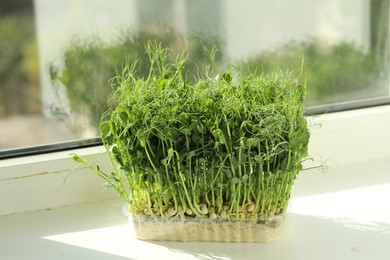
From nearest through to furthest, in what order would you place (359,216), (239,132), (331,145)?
(239,132) → (359,216) → (331,145)

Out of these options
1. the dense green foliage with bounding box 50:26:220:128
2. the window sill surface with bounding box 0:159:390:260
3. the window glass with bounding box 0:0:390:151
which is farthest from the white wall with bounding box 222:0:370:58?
the window sill surface with bounding box 0:159:390:260

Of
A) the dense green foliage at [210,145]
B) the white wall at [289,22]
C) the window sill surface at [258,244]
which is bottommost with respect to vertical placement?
the window sill surface at [258,244]

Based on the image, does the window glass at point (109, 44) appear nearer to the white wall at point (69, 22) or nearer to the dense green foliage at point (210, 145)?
the white wall at point (69, 22)

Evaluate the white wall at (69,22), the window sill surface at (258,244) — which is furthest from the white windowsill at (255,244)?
the white wall at (69,22)

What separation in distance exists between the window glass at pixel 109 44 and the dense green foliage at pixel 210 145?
211 mm

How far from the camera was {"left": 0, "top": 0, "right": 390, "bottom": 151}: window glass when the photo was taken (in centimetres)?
128

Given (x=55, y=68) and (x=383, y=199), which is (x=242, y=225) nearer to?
(x=383, y=199)

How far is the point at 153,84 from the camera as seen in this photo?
44.6 inches

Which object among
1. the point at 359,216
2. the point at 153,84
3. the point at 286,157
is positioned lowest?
the point at 359,216

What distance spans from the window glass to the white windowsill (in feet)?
0.22

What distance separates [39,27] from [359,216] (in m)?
0.58

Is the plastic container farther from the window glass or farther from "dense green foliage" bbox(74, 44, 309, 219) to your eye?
the window glass

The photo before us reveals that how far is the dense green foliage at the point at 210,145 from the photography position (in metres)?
1.09

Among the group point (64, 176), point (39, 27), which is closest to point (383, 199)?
point (64, 176)
